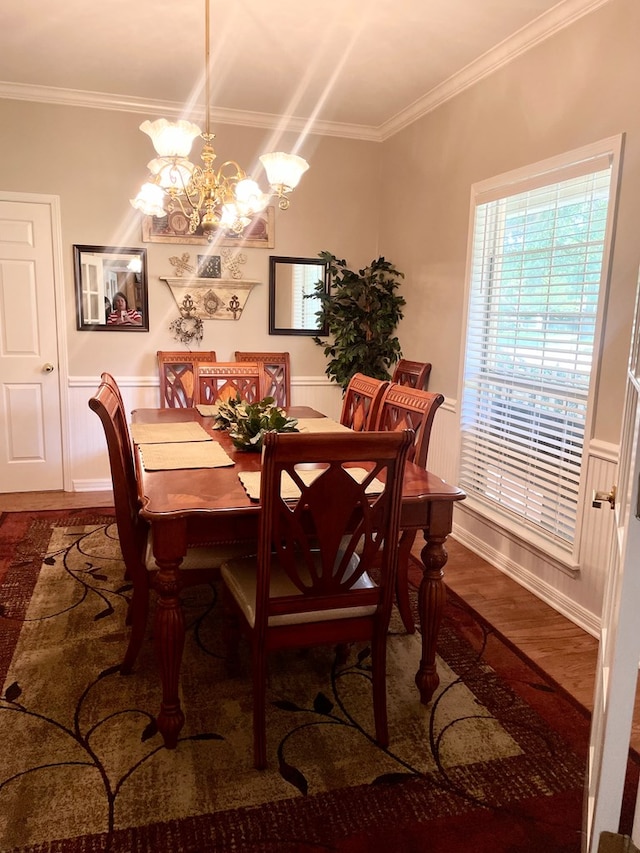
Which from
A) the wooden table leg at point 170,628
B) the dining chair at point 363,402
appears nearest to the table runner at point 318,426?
the dining chair at point 363,402

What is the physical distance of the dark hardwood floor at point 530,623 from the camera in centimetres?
240

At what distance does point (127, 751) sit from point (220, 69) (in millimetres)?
3577

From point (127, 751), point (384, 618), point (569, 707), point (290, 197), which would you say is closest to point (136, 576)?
point (127, 751)

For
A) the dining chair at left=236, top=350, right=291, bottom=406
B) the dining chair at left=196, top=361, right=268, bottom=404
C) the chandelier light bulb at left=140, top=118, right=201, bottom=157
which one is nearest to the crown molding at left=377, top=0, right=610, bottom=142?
the chandelier light bulb at left=140, top=118, right=201, bottom=157

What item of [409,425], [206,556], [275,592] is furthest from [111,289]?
[275,592]

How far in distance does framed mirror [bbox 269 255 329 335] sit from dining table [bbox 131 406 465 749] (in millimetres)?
2634

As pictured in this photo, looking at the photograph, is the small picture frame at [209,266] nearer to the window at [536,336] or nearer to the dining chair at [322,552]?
the window at [536,336]

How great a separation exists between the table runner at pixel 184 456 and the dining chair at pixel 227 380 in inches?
45.9

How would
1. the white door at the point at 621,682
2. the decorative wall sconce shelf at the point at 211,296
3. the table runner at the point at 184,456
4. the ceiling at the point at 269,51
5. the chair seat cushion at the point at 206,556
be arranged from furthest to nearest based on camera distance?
1. the decorative wall sconce shelf at the point at 211,296
2. the ceiling at the point at 269,51
3. the table runner at the point at 184,456
4. the chair seat cushion at the point at 206,556
5. the white door at the point at 621,682

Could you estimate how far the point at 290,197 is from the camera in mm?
4750

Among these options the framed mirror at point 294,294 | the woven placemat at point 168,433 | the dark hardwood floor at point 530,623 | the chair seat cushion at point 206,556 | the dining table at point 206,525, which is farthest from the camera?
the framed mirror at point 294,294

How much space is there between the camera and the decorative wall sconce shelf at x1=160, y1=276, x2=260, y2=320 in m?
4.59

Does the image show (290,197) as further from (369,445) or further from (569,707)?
(569,707)

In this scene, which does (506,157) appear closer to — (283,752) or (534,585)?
(534,585)
